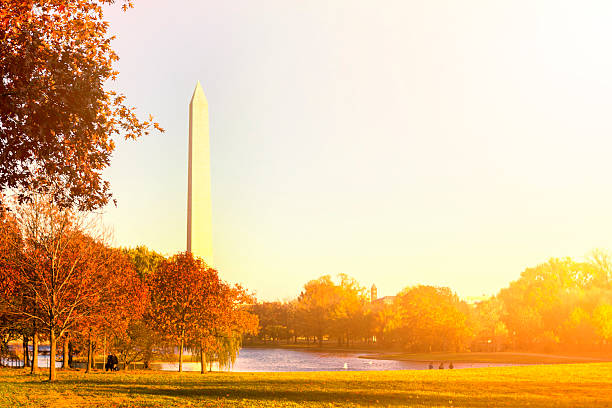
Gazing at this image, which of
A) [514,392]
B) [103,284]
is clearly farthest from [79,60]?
[103,284]

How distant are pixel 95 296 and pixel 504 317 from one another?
6845 cm

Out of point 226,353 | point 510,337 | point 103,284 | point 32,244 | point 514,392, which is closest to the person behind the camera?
point 514,392

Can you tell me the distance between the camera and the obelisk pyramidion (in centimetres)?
4784

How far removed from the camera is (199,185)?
48594 millimetres

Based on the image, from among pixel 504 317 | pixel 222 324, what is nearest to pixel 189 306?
pixel 222 324

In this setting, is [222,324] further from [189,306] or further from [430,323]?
[430,323]

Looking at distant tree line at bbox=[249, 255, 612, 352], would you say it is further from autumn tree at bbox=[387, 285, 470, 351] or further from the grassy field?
the grassy field

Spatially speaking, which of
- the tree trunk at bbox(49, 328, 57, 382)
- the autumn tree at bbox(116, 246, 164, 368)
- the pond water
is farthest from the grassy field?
the pond water

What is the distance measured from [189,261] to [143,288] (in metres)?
3.42

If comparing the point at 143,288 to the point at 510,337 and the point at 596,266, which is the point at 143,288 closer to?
the point at 510,337

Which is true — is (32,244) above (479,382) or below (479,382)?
above

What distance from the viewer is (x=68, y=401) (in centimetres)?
1834

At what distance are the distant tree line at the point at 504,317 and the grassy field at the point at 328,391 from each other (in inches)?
1804

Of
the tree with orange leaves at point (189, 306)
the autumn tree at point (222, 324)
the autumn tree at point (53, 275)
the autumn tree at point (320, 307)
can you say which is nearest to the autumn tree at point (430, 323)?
the autumn tree at point (320, 307)
